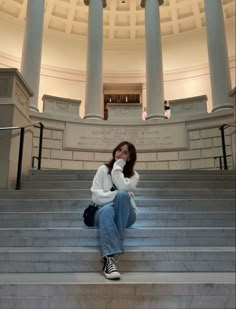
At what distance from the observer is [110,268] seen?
2.25 metres

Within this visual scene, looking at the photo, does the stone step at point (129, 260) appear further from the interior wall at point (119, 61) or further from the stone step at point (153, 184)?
the interior wall at point (119, 61)

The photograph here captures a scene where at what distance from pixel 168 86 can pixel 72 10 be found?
5.67m

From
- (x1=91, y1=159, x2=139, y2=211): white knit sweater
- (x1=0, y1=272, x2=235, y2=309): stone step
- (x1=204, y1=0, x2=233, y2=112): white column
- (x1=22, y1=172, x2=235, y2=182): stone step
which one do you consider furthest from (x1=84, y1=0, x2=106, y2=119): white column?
(x1=0, y1=272, x2=235, y2=309): stone step

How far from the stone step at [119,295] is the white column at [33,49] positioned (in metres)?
7.16

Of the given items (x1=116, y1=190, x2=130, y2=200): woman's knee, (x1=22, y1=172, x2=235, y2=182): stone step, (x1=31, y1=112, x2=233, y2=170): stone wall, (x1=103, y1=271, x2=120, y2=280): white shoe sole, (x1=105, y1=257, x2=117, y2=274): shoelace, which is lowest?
(x1=103, y1=271, x2=120, y2=280): white shoe sole

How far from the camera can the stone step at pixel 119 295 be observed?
1.98 meters

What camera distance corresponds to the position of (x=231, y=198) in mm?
3900

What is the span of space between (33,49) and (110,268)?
8487 millimetres

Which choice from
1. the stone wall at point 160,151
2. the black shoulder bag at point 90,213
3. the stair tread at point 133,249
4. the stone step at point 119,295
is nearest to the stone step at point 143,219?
the black shoulder bag at point 90,213

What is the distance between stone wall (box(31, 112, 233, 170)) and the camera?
8.35 metres

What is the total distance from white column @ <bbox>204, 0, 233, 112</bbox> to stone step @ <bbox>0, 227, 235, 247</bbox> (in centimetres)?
634

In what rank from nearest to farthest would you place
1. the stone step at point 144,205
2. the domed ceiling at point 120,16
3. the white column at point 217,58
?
the stone step at point 144,205, the white column at point 217,58, the domed ceiling at point 120,16

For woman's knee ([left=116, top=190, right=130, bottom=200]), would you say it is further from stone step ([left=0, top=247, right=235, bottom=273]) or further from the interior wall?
the interior wall

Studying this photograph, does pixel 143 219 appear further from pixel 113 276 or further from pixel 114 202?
pixel 113 276
